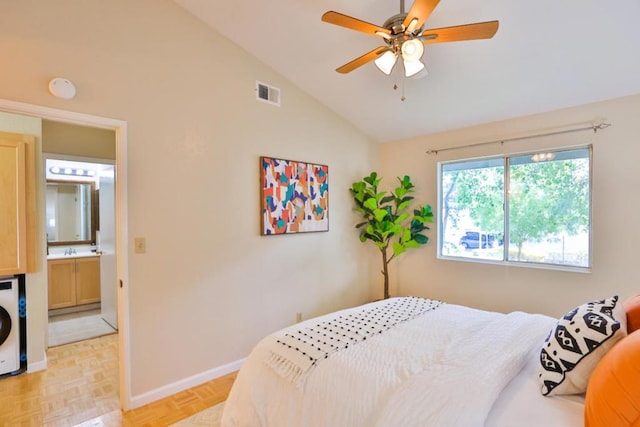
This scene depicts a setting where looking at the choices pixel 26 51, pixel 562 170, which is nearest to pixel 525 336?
pixel 562 170

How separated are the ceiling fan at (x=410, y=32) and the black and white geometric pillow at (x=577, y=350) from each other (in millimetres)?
1487

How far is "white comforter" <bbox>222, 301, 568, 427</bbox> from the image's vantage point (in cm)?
116

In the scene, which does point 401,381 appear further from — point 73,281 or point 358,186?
point 73,281

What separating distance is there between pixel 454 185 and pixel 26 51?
3981 mm

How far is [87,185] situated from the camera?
4.88 meters

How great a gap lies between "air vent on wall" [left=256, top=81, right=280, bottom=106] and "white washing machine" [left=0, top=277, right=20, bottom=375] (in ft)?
9.24

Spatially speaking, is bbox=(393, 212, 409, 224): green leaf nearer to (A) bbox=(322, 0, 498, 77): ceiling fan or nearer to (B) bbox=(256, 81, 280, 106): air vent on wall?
(B) bbox=(256, 81, 280, 106): air vent on wall

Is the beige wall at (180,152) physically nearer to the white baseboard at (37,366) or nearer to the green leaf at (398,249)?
the white baseboard at (37,366)

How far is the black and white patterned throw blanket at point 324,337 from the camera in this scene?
153cm

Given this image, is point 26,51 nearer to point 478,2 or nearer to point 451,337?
point 478,2

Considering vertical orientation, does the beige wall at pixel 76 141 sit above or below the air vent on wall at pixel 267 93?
below

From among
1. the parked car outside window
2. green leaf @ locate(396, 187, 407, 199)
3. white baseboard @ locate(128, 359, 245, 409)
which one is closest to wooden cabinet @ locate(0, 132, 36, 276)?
white baseboard @ locate(128, 359, 245, 409)

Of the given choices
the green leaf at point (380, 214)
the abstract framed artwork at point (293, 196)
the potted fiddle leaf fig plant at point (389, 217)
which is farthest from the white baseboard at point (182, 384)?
the green leaf at point (380, 214)

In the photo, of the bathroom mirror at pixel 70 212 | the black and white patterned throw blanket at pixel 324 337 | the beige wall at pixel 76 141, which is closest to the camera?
the black and white patterned throw blanket at pixel 324 337
